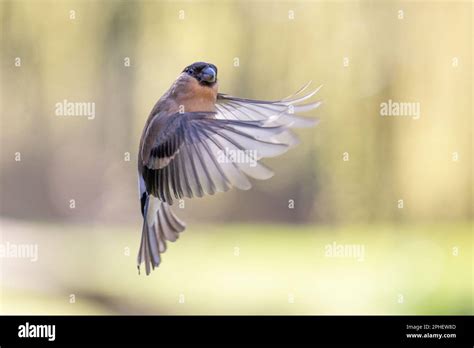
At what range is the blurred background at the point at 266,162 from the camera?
10.9 feet

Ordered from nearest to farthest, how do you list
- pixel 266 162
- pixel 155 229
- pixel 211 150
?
pixel 211 150, pixel 155 229, pixel 266 162

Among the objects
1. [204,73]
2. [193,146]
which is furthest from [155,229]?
[204,73]

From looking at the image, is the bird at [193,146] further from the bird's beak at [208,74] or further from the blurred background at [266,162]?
the blurred background at [266,162]

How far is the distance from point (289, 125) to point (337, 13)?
255 centimetres

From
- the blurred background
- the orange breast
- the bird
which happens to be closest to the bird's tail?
the bird

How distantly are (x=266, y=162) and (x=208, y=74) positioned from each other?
203 centimetres

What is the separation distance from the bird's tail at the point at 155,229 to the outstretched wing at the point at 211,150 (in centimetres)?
9

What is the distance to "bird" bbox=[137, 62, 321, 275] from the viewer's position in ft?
4.55

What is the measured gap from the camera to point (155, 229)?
1.69 m

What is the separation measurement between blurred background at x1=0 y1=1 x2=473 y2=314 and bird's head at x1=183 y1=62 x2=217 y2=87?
5.02 feet

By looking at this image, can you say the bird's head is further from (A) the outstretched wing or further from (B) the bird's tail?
(B) the bird's tail

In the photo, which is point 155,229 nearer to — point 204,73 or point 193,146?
point 193,146

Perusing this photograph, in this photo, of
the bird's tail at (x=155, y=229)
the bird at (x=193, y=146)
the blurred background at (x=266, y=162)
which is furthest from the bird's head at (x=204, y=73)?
the blurred background at (x=266, y=162)
